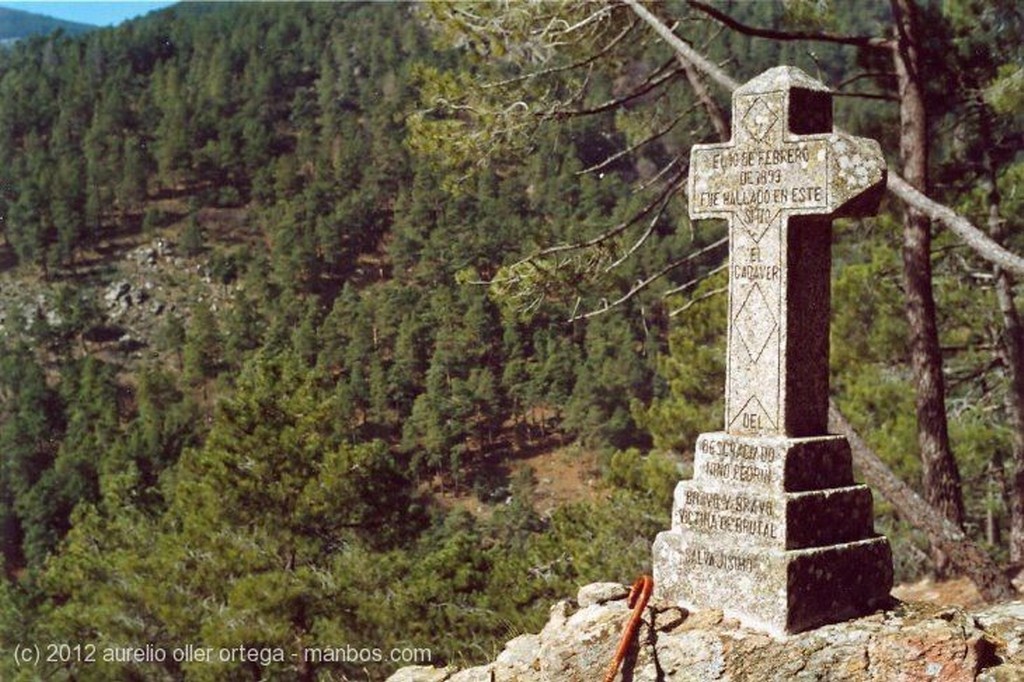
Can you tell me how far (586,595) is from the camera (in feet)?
18.6

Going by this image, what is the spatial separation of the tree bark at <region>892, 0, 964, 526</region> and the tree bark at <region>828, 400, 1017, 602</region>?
0.55m

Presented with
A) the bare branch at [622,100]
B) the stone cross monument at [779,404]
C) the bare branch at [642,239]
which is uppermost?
the bare branch at [622,100]

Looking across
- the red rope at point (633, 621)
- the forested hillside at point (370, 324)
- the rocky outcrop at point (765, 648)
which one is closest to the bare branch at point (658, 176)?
the forested hillside at point (370, 324)

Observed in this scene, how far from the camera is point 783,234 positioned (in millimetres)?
5504

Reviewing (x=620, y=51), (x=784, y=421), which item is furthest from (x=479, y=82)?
(x=784, y=421)

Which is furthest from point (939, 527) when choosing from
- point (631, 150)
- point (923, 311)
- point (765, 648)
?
point (765, 648)

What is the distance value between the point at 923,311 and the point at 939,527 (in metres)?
1.63

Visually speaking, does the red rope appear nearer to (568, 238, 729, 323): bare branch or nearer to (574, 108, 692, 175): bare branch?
(568, 238, 729, 323): bare branch

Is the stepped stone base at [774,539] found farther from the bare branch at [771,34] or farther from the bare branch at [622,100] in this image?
the bare branch at [622,100]

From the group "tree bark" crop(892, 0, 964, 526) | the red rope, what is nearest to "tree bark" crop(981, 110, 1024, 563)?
"tree bark" crop(892, 0, 964, 526)

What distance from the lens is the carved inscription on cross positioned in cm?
545

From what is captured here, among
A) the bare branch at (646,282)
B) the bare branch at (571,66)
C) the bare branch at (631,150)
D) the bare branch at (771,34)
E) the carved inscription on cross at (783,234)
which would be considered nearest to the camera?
the carved inscription on cross at (783,234)

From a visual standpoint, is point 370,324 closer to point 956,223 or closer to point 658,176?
point 658,176

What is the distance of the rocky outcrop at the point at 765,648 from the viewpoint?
15.5 ft
